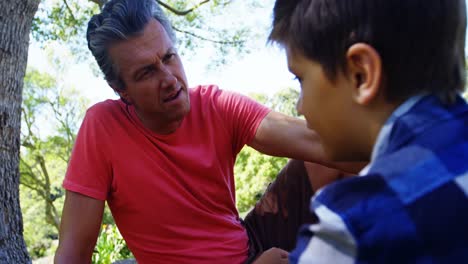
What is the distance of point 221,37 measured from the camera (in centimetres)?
952

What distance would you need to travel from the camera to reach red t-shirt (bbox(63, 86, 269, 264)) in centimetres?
192

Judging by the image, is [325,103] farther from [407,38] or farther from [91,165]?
[91,165]

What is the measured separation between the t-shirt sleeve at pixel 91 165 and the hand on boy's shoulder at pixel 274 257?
23.3 inches

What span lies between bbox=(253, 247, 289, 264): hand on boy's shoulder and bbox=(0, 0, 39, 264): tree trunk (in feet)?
5.96

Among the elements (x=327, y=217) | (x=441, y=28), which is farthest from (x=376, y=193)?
(x=441, y=28)

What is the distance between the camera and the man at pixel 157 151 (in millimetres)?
1906

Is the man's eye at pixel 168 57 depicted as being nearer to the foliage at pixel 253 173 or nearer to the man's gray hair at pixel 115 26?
the man's gray hair at pixel 115 26

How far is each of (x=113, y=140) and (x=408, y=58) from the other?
1231 millimetres

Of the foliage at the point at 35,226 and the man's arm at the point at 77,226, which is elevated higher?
the man's arm at the point at 77,226

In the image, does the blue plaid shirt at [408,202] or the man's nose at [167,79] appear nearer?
the blue plaid shirt at [408,202]

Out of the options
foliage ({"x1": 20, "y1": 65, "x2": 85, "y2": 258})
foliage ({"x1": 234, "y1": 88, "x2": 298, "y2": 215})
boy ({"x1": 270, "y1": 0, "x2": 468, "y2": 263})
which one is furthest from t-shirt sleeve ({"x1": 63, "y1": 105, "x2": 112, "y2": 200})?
foliage ({"x1": 20, "y1": 65, "x2": 85, "y2": 258})

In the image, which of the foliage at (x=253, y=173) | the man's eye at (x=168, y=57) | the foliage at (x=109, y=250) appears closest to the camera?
the man's eye at (x=168, y=57)

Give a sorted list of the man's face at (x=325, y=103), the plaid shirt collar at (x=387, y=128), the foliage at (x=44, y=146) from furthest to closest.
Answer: the foliage at (x=44, y=146) < the man's face at (x=325, y=103) < the plaid shirt collar at (x=387, y=128)

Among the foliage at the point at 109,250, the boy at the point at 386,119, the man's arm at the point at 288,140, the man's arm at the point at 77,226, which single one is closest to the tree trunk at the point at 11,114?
the man's arm at the point at 77,226
